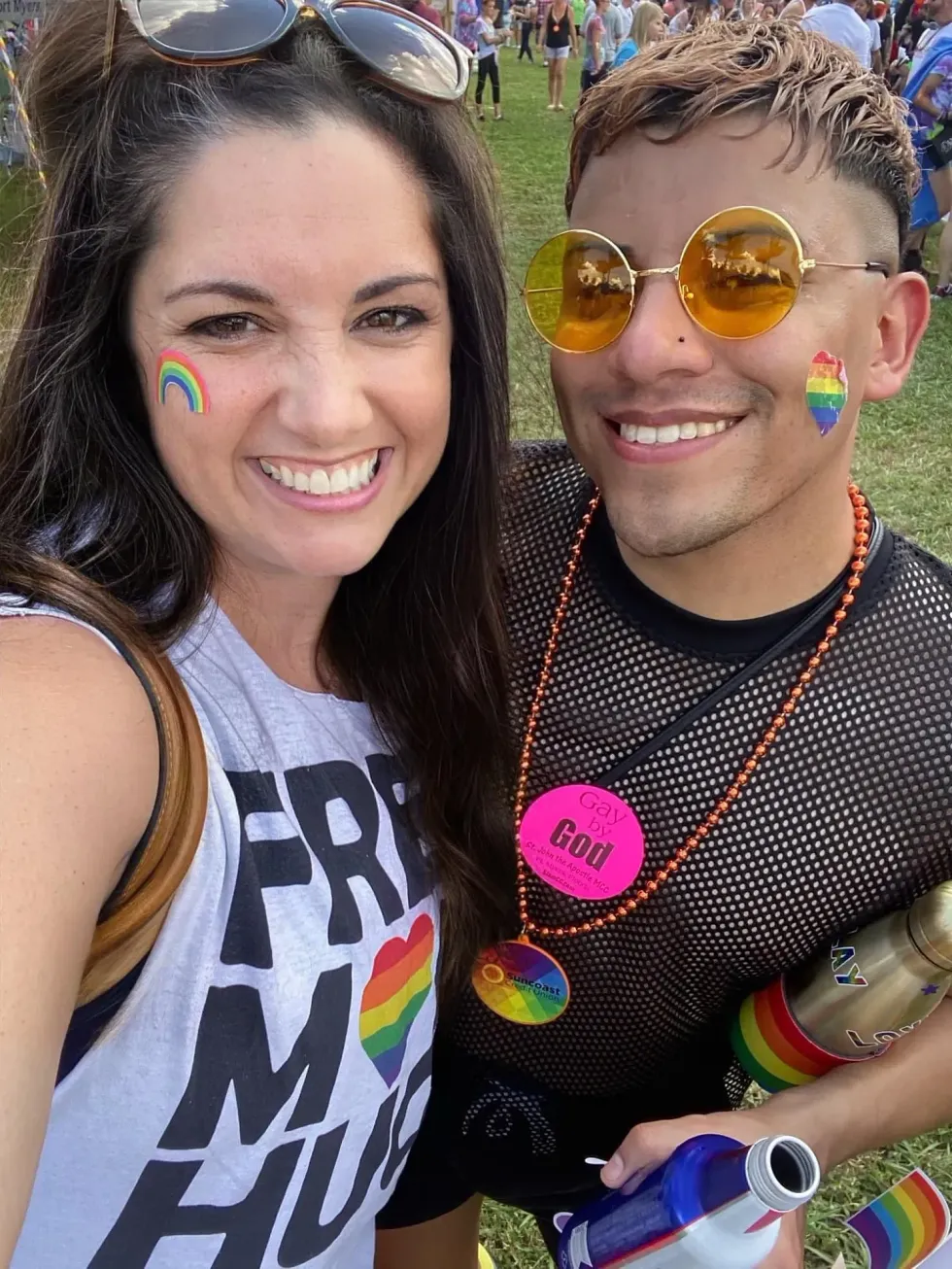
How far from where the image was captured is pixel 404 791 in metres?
1.36

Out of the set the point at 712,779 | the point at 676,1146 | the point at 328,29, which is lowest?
the point at 676,1146

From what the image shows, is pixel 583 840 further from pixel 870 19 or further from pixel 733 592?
pixel 870 19

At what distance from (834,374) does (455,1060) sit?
131 cm

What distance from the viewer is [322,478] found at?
44.3 inches

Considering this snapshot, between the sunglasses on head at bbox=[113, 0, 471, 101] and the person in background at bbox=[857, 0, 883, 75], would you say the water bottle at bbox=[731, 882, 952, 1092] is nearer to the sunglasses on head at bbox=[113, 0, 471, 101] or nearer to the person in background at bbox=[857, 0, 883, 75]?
the sunglasses on head at bbox=[113, 0, 471, 101]

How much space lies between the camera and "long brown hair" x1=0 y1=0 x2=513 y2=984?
1.08 meters

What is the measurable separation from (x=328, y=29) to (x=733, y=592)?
942 millimetres

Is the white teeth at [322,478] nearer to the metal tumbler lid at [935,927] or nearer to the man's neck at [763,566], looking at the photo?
the man's neck at [763,566]

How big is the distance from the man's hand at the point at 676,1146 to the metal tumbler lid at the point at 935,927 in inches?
13.8

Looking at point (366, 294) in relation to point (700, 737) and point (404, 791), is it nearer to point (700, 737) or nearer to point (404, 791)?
point (404, 791)

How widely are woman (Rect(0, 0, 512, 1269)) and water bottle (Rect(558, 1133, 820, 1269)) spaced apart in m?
0.31

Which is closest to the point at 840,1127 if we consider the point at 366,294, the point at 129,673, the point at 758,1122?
the point at 758,1122

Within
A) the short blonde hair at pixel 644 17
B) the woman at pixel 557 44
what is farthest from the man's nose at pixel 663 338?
the woman at pixel 557 44

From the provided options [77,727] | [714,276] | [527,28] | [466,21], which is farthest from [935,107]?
[527,28]
